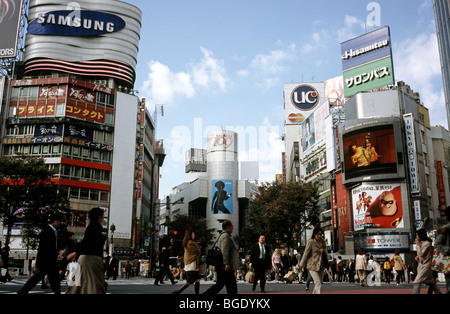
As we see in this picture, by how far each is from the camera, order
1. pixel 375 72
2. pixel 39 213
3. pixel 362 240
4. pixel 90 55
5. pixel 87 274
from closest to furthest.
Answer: pixel 87 274
pixel 39 213
pixel 362 240
pixel 375 72
pixel 90 55

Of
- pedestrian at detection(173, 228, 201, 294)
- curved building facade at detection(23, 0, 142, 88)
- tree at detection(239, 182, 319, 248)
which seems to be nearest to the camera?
pedestrian at detection(173, 228, 201, 294)

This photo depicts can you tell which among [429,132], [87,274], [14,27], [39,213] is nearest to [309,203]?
[429,132]

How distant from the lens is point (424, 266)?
916cm

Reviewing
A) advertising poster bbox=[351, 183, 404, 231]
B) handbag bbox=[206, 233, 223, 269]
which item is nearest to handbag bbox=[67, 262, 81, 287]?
handbag bbox=[206, 233, 223, 269]

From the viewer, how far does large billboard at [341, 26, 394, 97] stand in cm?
5225

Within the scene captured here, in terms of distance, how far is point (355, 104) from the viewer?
161 feet

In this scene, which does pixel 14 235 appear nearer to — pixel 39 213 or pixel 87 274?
pixel 39 213

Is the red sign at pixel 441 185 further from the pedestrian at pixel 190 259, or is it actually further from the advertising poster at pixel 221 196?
the advertising poster at pixel 221 196

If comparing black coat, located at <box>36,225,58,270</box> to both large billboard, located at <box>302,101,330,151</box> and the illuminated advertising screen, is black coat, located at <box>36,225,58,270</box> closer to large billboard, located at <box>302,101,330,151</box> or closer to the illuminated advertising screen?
the illuminated advertising screen

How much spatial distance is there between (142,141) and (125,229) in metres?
12.8

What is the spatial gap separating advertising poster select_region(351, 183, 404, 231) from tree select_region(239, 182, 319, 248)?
4.63 metres

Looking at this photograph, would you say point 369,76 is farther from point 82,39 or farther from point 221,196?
point 221,196
